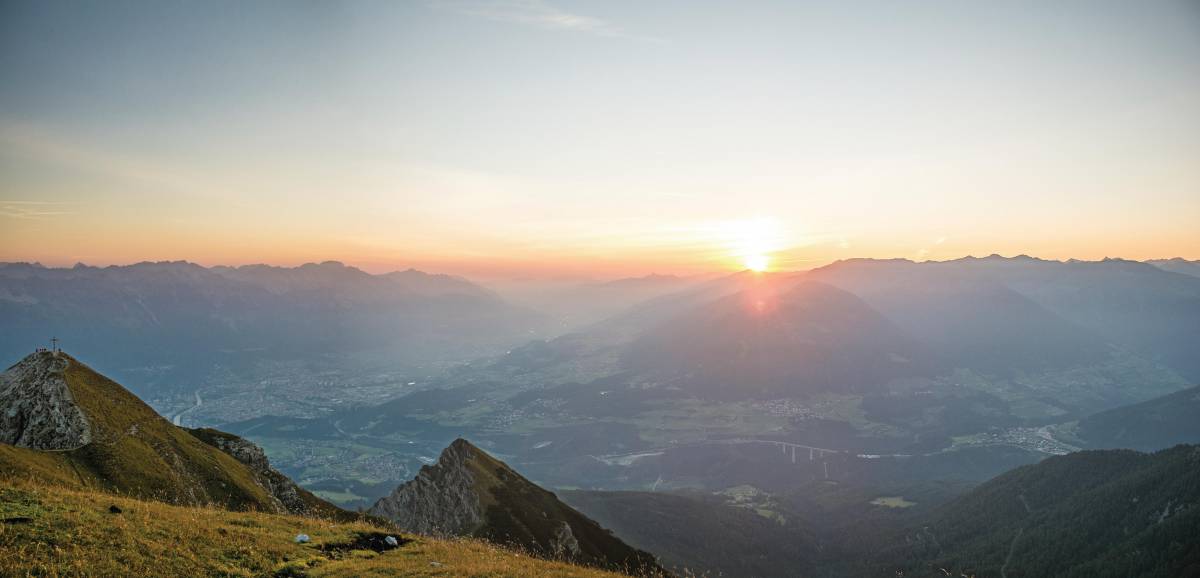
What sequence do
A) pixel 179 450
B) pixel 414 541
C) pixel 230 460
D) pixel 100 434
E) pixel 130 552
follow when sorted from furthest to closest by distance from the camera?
pixel 230 460 → pixel 179 450 → pixel 100 434 → pixel 414 541 → pixel 130 552

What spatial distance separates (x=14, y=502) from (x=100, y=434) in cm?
2797

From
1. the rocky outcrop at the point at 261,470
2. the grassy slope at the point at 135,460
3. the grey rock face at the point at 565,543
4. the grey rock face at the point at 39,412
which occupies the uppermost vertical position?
the grey rock face at the point at 39,412

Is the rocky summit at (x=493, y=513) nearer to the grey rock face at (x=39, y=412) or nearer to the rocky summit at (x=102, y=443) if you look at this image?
the rocky summit at (x=102, y=443)

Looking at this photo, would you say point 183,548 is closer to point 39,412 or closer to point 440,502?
point 39,412

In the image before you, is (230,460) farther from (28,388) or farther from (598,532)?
(598,532)

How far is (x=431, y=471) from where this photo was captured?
110 m

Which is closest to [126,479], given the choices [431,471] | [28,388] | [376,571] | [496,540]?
[28,388]

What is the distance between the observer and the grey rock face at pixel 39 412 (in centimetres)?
4088

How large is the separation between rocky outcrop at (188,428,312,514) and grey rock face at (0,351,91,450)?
17.8 m

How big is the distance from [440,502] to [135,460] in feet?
216

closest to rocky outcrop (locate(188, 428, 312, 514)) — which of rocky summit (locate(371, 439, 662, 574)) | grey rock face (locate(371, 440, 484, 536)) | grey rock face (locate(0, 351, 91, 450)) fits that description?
grey rock face (locate(0, 351, 91, 450))

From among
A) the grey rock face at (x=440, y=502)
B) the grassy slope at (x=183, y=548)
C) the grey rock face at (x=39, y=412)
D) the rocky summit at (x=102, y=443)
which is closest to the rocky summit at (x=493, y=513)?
the grey rock face at (x=440, y=502)

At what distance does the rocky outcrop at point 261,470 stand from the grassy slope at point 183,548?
34.0 metres

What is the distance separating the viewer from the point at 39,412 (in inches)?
1658
